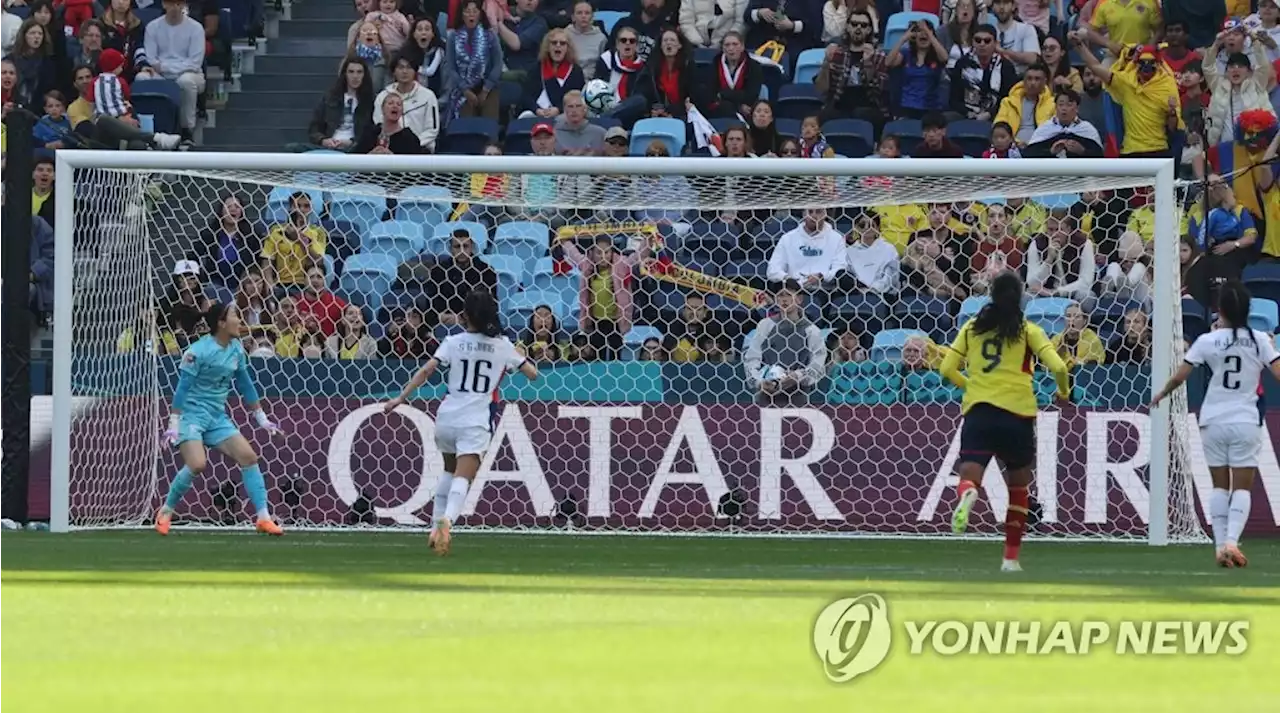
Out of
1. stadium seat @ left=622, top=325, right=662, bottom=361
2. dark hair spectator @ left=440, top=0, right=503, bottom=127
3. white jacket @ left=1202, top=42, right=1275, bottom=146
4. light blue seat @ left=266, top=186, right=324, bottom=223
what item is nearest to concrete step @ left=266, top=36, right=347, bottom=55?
dark hair spectator @ left=440, top=0, right=503, bottom=127

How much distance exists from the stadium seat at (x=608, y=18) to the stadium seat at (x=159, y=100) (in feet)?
14.1

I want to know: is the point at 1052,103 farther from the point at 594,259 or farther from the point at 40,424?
the point at 40,424

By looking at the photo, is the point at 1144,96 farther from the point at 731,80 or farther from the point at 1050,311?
the point at 731,80

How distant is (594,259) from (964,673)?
1047cm

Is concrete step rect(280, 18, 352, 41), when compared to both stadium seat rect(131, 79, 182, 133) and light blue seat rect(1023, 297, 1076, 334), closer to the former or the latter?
stadium seat rect(131, 79, 182, 133)

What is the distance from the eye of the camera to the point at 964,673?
27.3 feet

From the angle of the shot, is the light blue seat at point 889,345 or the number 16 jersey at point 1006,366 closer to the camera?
the number 16 jersey at point 1006,366

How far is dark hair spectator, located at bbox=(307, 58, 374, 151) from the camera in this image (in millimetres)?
21891

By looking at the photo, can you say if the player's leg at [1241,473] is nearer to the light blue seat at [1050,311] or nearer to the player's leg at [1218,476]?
the player's leg at [1218,476]

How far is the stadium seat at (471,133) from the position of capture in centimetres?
2150

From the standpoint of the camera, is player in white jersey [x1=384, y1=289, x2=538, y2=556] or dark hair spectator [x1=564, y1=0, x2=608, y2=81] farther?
dark hair spectator [x1=564, y1=0, x2=608, y2=81]

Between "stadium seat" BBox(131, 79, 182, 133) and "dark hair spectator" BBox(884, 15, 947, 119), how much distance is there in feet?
22.9

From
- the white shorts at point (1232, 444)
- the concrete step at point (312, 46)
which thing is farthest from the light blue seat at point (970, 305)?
the concrete step at point (312, 46)

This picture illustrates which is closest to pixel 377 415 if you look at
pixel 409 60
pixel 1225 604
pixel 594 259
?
pixel 594 259
